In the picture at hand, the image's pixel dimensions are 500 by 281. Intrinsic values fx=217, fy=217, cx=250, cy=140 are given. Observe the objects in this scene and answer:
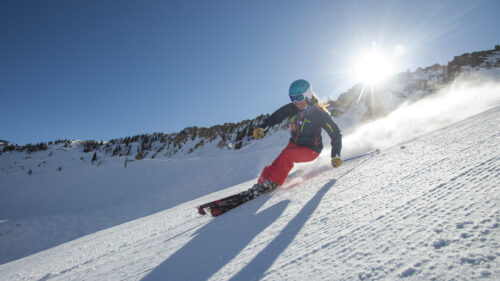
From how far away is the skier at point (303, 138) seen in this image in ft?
9.53

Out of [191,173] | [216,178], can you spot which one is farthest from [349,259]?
[191,173]

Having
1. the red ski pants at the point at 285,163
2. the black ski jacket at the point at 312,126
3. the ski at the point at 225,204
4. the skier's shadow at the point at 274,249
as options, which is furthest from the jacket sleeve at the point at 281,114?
the skier's shadow at the point at 274,249

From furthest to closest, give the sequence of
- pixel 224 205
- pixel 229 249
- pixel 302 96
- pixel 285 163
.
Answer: pixel 302 96, pixel 285 163, pixel 224 205, pixel 229 249

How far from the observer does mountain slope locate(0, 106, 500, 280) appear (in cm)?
63

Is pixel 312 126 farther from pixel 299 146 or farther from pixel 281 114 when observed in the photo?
pixel 281 114

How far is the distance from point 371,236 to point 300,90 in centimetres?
289

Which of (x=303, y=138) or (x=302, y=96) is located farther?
(x=302, y=96)

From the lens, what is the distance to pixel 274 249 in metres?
1.06

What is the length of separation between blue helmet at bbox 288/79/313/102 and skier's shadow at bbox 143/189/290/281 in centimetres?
214

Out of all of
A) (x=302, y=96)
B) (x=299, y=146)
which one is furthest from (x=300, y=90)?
(x=299, y=146)

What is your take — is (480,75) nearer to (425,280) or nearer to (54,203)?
(425,280)

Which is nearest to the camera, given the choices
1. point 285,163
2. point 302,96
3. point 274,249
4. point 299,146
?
point 274,249

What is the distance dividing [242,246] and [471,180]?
118 centimetres

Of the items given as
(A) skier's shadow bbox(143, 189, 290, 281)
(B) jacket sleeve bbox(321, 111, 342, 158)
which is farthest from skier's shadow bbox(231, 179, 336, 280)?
(B) jacket sleeve bbox(321, 111, 342, 158)
